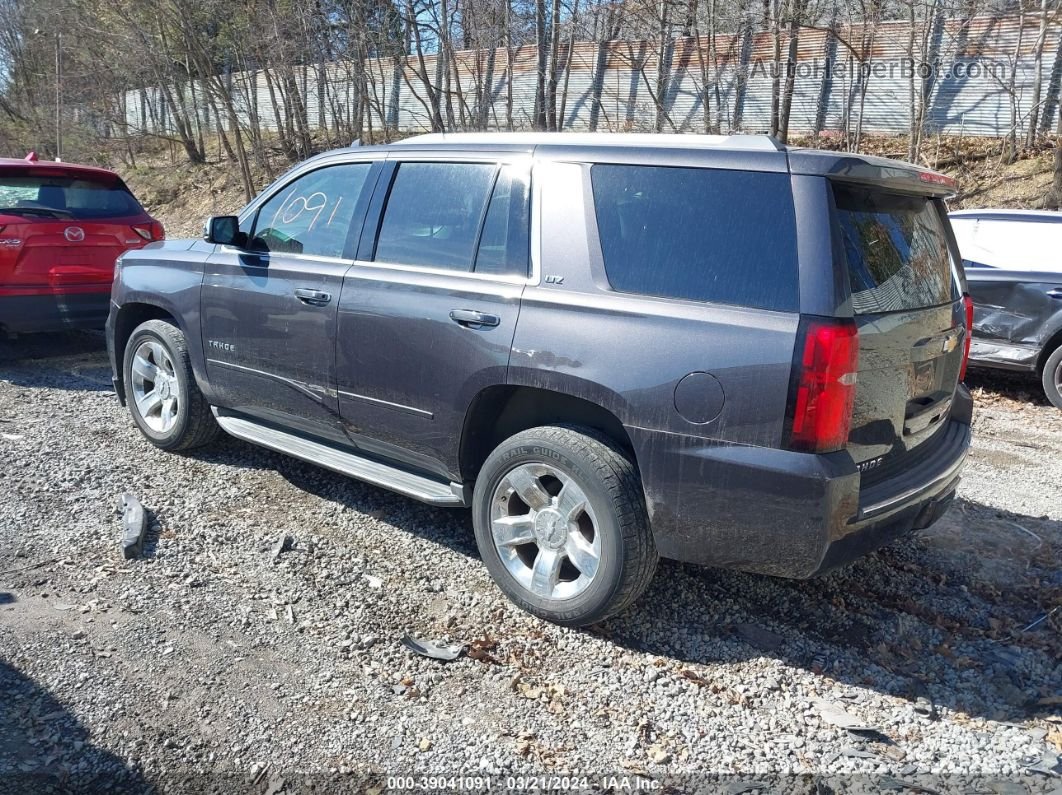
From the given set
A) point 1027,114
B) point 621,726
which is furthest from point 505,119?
point 621,726

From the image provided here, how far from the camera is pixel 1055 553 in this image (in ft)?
15.0

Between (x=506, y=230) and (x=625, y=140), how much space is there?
63cm

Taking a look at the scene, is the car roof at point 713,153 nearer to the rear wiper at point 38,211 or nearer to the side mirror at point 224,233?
the side mirror at point 224,233

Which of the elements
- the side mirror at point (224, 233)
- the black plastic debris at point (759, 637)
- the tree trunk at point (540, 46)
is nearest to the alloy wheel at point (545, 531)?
the black plastic debris at point (759, 637)

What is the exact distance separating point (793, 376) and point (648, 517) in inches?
31.2

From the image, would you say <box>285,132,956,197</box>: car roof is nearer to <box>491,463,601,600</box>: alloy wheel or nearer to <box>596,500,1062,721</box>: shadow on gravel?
<box>491,463,601,600</box>: alloy wheel

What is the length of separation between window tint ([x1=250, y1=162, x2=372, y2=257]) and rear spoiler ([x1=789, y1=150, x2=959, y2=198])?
2.29 meters

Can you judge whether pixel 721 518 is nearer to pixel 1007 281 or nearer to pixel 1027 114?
pixel 1007 281

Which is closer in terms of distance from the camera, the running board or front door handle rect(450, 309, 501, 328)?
front door handle rect(450, 309, 501, 328)

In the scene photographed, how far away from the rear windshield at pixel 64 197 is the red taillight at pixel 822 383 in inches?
272

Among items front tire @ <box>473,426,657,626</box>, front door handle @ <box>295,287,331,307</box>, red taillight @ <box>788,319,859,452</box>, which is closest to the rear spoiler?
red taillight @ <box>788,319,859,452</box>

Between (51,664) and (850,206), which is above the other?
(850,206)

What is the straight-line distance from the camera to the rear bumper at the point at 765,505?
3043 millimetres

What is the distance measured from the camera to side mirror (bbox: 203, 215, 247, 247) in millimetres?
4930
